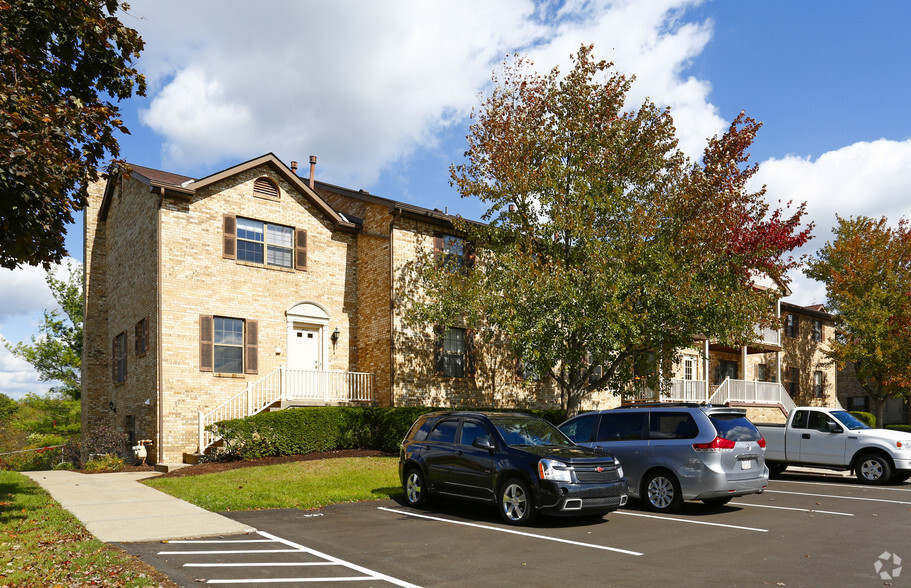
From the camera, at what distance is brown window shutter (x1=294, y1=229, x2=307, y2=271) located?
75.7 feet

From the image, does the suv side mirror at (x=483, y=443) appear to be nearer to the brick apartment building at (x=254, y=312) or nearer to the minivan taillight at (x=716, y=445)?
the minivan taillight at (x=716, y=445)

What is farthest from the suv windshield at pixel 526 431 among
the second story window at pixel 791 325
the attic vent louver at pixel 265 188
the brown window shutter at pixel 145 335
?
the second story window at pixel 791 325

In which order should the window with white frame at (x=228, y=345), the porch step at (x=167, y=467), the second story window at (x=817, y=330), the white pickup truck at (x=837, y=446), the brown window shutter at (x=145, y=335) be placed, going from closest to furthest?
the white pickup truck at (x=837, y=446)
the porch step at (x=167, y=467)
the window with white frame at (x=228, y=345)
the brown window shutter at (x=145, y=335)
the second story window at (x=817, y=330)

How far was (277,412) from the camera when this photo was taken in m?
19.3

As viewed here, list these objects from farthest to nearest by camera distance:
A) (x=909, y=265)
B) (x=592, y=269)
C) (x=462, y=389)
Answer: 1. (x=909, y=265)
2. (x=462, y=389)
3. (x=592, y=269)

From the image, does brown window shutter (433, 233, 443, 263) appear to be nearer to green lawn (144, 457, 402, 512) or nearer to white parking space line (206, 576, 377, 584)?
green lawn (144, 457, 402, 512)

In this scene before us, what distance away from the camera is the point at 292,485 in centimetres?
1446

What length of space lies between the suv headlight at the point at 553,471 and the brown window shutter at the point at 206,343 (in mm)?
13284

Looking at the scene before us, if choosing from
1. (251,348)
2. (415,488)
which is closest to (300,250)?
(251,348)

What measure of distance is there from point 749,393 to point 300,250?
2103 centimetres

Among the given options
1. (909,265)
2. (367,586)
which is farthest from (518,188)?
(909,265)

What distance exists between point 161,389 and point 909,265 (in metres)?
35.8

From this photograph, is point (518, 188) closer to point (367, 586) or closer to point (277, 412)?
point (277, 412)

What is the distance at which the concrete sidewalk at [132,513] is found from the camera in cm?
979
